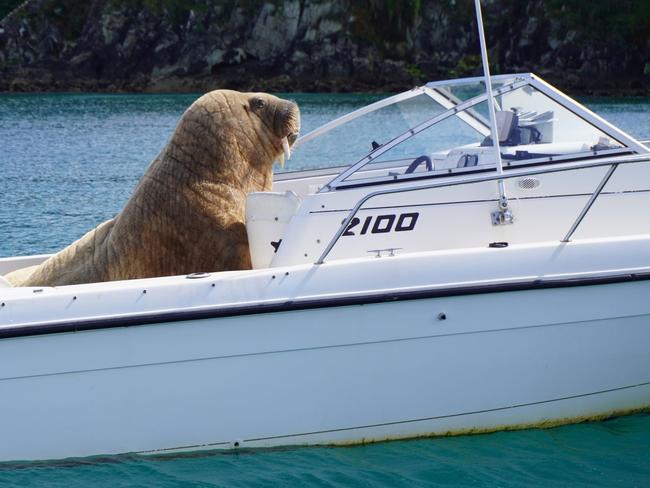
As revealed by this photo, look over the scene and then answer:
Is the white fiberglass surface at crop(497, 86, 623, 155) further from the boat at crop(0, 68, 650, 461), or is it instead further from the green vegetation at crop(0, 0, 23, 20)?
the green vegetation at crop(0, 0, 23, 20)

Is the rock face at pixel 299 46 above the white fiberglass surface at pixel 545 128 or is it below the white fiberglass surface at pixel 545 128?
below

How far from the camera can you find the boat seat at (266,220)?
627 cm

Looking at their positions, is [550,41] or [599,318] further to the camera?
[550,41]

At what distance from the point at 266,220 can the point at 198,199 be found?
442mm

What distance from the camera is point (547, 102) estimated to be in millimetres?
6461

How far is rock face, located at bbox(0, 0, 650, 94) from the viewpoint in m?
83.7

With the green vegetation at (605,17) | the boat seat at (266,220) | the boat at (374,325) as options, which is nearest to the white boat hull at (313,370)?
the boat at (374,325)

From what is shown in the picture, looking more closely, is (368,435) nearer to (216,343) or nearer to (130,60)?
(216,343)

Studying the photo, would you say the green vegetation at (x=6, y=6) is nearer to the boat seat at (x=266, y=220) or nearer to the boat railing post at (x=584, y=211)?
the boat seat at (x=266, y=220)

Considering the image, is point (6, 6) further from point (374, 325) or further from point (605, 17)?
point (374, 325)

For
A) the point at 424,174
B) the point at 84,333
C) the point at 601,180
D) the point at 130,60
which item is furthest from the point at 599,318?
the point at 130,60

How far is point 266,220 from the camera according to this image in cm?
629

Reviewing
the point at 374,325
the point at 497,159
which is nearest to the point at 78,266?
the point at 374,325

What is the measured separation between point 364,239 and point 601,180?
1491mm
